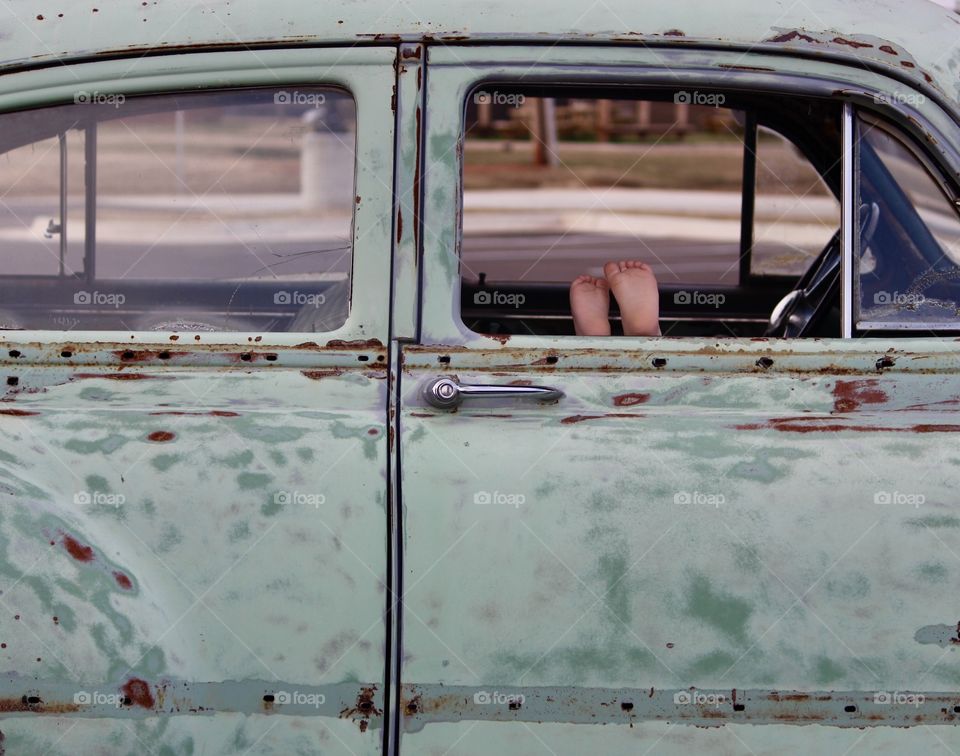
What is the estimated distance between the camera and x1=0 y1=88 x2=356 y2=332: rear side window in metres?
2.23

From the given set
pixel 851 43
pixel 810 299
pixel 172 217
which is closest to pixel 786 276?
pixel 810 299

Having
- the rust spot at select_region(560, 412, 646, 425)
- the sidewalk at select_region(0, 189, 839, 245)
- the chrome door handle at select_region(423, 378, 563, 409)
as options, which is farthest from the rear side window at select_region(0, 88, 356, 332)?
the rust spot at select_region(560, 412, 646, 425)

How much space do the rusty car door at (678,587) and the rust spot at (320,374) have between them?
17 centimetres

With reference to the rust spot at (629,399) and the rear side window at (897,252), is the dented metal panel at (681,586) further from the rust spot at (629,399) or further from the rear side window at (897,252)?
the rear side window at (897,252)

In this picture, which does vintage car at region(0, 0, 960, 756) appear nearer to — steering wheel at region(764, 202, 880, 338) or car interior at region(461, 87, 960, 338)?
car interior at region(461, 87, 960, 338)

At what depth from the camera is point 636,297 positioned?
8.03 ft

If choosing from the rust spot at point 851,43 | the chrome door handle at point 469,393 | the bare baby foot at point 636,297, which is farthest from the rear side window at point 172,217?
the rust spot at point 851,43

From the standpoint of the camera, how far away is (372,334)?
2.13 m

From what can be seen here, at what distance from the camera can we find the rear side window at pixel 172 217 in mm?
2227

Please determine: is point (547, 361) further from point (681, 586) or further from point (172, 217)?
point (172, 217)

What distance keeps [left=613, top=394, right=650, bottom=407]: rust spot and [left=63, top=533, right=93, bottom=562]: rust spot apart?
0.97 meters

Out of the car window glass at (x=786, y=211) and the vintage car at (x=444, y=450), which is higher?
the car window glass at (x=786, y=211)

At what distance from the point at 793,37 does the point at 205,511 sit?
1.39 m

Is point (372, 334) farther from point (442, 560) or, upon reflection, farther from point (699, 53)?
point (699, 53)
